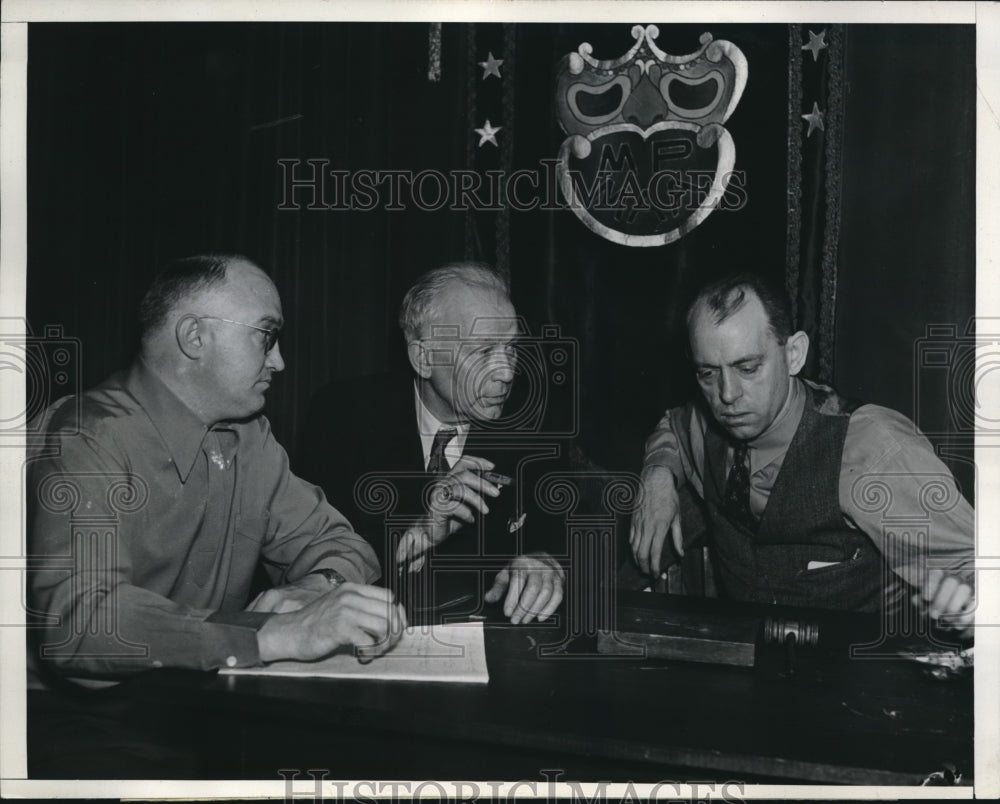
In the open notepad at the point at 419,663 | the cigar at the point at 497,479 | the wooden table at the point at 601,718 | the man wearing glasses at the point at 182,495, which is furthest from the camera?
the cigar at the point at 497,479

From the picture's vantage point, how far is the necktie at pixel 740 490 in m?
2.87

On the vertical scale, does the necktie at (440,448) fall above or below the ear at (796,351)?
below

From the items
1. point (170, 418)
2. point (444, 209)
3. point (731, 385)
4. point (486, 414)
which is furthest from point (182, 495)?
point (731, 385)

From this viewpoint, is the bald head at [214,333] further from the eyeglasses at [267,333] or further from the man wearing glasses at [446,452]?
the man wearing glasses at [446,452]

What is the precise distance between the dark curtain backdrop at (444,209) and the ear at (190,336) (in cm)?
18

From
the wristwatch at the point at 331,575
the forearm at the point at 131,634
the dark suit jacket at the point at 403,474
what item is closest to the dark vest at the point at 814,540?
the dark suit jacket at the point at 403,474

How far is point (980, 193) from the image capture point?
2857mm

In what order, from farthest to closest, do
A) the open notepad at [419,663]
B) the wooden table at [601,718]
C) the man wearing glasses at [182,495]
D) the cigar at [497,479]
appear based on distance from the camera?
the cigar at [497,479], the man wearing glasses at [182,495], the open notepad at [419,663], the wooden table at [601,718]

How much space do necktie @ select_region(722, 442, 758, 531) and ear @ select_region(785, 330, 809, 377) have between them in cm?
25

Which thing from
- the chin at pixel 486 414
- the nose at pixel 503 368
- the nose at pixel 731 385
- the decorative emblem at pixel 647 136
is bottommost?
the chin at pixel 486 414

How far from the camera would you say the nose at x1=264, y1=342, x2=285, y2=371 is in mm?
2857

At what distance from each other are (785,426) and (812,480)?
0.54 feet

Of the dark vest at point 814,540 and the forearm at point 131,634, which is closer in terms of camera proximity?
the forearm at point 131,634

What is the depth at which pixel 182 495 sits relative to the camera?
280cm
